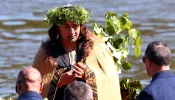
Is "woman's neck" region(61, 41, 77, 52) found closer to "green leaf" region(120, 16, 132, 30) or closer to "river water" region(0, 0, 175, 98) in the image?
"green leaf" region(120, 16, 132, 30)

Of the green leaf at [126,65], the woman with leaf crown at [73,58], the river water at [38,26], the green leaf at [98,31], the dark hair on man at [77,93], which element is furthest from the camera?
the river water at [38,26]

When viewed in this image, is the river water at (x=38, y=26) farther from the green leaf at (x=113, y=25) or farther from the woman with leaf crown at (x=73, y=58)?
the woman with leaf crown at (x=73, y=58)

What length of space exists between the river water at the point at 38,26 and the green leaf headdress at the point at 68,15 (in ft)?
17.0

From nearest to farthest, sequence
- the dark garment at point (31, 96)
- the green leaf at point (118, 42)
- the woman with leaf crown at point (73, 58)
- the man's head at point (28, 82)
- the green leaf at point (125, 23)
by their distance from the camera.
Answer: the dark garment at point (31, 96) < the man's head at point (28, 82) < the woman with leaf crown at point (73, 58) < the green leaf at point (118, 42) < the green leaf at point (125, 23)

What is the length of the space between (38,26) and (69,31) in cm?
1158

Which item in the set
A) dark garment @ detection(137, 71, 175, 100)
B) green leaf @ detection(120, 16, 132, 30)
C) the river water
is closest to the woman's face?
green leaf @ detection(120, 16, 132, 30)

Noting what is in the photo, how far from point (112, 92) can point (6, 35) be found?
1083 cm

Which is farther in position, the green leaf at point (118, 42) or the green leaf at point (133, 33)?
the green leaf at point (133, 33)

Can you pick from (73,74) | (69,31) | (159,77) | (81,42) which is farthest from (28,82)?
(81,42)

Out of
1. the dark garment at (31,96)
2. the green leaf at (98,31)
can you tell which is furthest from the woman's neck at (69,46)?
the dark garment at (31,96)

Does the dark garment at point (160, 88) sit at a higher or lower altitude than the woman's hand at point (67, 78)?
higher

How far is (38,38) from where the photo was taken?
57.1 feet

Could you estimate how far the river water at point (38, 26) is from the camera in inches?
575

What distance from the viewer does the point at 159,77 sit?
20.2 ft
